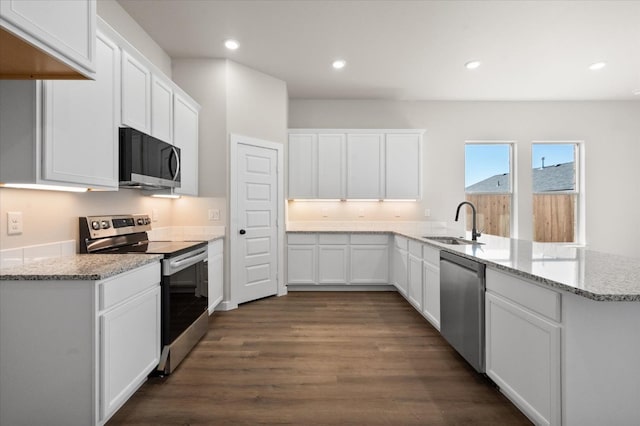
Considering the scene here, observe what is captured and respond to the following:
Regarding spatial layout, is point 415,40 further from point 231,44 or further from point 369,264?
point 369,264

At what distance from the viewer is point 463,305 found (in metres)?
2.40

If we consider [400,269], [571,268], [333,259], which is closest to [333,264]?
[333,259]

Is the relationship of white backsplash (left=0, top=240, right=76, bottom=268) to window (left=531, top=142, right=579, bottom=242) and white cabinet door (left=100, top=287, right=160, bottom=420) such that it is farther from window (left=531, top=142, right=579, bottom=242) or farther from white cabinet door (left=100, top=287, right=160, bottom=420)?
window (left=531, top=142, right=579, bottom=242)

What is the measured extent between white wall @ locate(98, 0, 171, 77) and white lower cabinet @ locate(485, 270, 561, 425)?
3593 millimetres

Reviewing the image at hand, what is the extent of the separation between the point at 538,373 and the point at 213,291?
294cm

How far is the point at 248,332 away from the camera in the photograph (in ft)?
10.5

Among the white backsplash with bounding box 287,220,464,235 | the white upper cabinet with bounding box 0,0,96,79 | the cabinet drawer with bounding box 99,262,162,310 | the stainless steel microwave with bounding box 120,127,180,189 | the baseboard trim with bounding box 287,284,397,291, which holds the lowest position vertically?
the baseboard trim with bounding box 287,284,397,291

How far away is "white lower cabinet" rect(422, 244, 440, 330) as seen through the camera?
2971 millimetres

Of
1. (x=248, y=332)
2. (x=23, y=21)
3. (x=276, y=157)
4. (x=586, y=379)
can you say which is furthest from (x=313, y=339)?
(x=23, y=21)

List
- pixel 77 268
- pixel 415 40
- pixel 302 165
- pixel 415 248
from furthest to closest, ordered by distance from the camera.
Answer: pixel 302 165 → pixel 415 248 → pixel 415 40 → pixel 77 268

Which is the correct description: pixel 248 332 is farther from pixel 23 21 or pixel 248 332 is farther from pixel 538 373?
pixel 23 21

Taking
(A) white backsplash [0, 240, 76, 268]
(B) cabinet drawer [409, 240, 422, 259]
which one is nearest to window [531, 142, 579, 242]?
(B) cabinet drawer [409, 240, 422, 259]

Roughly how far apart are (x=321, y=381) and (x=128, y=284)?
1400 mm

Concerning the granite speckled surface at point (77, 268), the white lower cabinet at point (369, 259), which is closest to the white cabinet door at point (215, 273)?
the granite speckled surface at point (77, 268)
